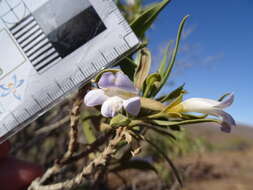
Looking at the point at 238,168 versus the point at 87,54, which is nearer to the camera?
the point at 87,54

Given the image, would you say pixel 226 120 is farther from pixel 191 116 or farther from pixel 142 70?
pixel 142 70

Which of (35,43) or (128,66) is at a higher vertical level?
(35,43)

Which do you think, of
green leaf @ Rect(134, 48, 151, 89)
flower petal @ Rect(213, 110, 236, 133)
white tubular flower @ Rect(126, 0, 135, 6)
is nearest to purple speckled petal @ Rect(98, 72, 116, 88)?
green leaf @ Rect(134, 48, 151, 89)

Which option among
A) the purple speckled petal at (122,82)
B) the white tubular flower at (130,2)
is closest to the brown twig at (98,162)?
the purple speckled petal at (122,82)

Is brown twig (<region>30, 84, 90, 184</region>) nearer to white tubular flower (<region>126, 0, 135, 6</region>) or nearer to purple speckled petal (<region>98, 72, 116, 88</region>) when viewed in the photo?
purple speckled petal (<region>98, 72, 116, 88</region>)

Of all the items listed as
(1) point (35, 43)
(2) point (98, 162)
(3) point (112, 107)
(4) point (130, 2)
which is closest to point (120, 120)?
(3) point (112, 107)

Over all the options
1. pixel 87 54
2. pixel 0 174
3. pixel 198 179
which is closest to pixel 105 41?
pixel 87 54

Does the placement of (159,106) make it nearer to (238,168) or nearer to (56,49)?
(56,49)
